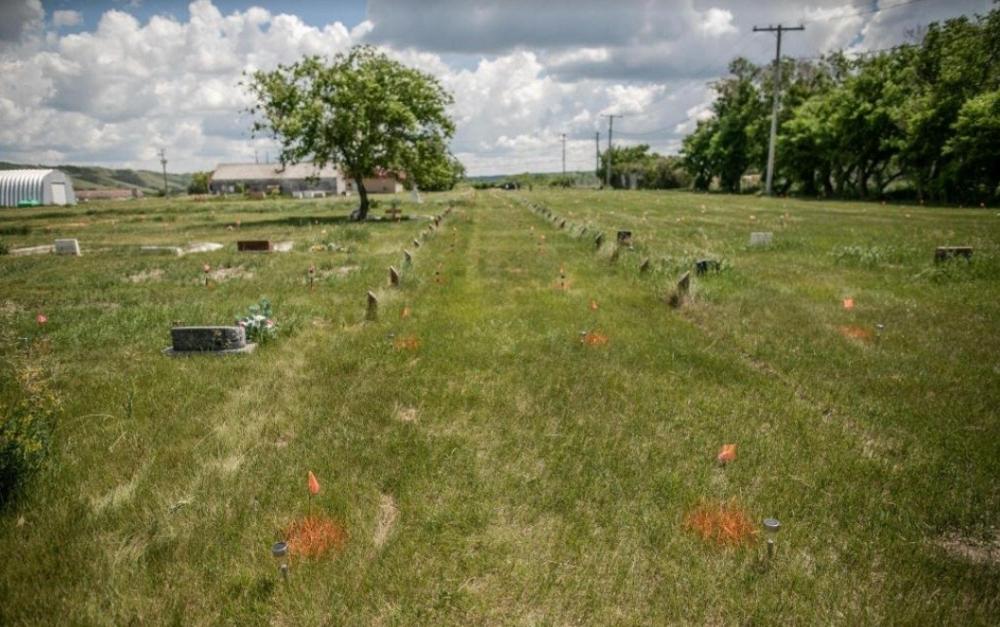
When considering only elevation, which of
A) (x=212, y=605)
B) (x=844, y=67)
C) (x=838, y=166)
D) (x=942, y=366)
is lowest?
(x=212, y=605)

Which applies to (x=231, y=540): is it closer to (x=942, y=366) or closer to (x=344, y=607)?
(x=344, y=607)

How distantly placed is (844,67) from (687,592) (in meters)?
67.7

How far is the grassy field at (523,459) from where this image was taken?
363cm

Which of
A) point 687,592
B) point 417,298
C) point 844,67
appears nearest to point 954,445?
point 687,592

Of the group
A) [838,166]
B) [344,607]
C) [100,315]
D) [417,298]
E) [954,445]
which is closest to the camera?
[344,607]

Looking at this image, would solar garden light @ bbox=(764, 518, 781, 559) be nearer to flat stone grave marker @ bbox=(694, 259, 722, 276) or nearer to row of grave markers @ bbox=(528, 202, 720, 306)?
row of grave markers @ bbox=(528, 202, 720, 306)

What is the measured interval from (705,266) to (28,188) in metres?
88.2

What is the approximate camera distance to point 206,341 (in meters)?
8.16

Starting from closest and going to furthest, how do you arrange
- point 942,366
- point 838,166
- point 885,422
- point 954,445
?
point 954,445 → point 885,422 → point 942,366 → point 838,166

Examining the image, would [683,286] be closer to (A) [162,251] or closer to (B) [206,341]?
(B) [206,341]

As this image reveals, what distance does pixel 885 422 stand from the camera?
5.89 m

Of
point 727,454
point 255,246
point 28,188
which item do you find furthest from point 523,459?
point 28,188

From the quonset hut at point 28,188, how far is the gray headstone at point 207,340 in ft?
266

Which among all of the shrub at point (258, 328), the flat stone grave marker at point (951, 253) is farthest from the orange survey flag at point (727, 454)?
the flat stone grave marker at point (951, 253)
